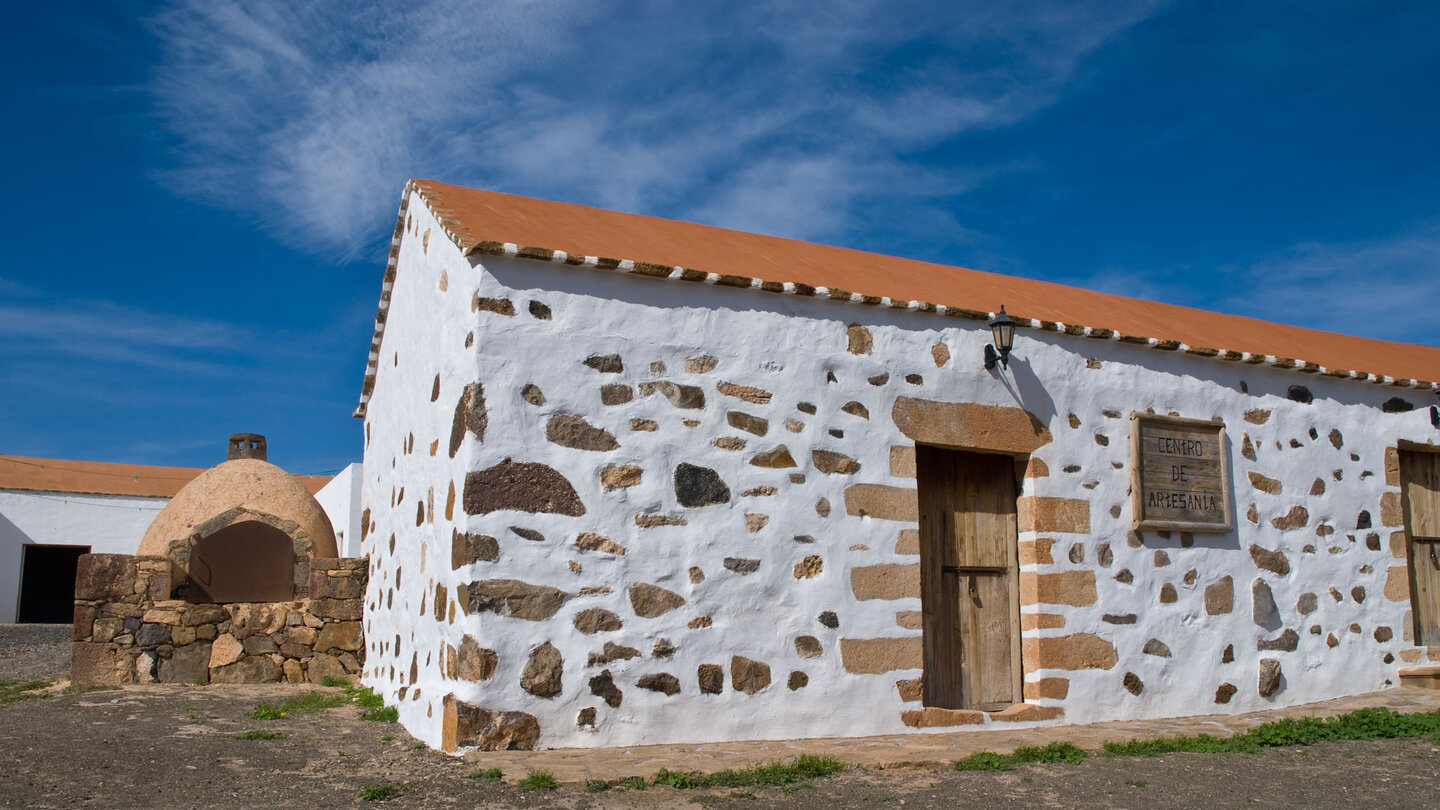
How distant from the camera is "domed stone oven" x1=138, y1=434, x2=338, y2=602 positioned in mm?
9336

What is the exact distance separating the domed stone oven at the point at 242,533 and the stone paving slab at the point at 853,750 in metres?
5.10

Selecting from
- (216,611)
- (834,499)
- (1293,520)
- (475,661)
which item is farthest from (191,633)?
(1293,520)

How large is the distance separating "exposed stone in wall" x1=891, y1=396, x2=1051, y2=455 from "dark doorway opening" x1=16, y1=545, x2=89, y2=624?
18.8m

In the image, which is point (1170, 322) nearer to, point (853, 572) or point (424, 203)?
point (853, 572)

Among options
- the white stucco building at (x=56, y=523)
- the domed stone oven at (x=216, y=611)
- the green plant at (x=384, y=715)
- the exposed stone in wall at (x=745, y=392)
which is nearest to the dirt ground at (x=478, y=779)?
the green plant at (x=384, y=715)

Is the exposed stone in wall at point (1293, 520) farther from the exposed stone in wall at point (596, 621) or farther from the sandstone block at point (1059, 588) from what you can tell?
the exposed stone in wall at point (596, 621)

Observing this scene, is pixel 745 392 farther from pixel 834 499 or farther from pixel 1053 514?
pixel 1053 514

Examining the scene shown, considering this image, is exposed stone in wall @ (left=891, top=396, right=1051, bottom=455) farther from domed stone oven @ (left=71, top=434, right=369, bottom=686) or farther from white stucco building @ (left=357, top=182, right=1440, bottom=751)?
domed stone oven @ (left=71, top=434, right=369, bottom=686)

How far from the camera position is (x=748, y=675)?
581cm

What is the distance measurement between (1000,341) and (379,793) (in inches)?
174

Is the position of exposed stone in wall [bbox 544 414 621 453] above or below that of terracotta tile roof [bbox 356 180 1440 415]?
below

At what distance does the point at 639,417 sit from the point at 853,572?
1.56 metres

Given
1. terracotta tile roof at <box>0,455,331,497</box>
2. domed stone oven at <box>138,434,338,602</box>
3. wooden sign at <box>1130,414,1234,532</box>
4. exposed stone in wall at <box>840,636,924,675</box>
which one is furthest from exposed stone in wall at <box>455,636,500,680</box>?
terracotta tile roof at <box>0,455,331,497</box>

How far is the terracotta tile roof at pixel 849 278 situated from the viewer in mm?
6129
